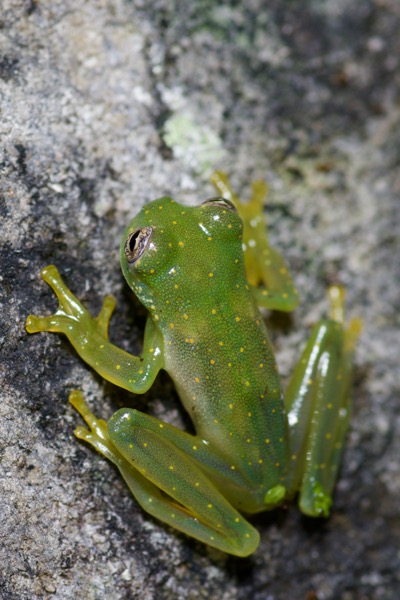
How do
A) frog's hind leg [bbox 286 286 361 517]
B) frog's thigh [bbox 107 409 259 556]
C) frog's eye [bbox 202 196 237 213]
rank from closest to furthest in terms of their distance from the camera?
frog's thigh [bbox 107 409 259 556], frog's eye [bbox 202 196 237 213], frog's hind leg [bbox 286 286 361 517]

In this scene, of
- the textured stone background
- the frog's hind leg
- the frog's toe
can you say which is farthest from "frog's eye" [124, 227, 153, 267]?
the frog's hind leg

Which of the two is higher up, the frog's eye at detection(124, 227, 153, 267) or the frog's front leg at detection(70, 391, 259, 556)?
the frog's eye at detection(124, 227, 153, 267)

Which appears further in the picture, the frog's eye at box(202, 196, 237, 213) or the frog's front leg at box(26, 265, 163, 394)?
the frog's eye at box(202, 196, 237, 213)

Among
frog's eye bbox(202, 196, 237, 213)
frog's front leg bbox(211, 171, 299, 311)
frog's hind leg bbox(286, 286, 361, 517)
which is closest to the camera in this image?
frog's eye bbox(202, 196, 237, 213)

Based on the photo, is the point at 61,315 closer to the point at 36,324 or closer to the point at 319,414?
the point at 36,324

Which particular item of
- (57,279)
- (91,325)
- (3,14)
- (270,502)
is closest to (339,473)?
(270,502)

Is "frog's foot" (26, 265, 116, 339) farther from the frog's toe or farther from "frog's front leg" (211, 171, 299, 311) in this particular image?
"frog's front leg" (211, 171, 299, 311)

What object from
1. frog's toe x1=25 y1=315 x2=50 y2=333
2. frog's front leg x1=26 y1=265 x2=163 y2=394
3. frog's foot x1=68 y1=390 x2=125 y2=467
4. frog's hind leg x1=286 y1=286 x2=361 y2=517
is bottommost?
frog's hind leg x1=286 y1=286 x2=361 y2=517
